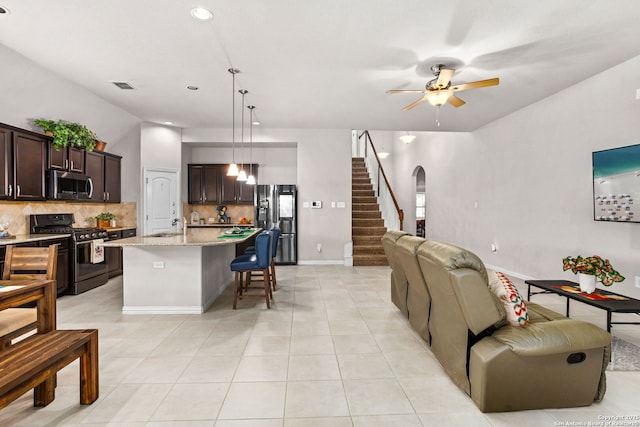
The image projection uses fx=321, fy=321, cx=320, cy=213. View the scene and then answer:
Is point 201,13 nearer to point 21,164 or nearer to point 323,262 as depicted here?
point 21,164

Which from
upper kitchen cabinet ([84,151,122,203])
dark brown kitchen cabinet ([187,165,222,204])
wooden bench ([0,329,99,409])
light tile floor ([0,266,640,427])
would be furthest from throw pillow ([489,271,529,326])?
dark brown kitchen cabinet ([187,165,222,204])

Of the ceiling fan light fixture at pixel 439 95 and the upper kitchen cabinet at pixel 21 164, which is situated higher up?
the ceiling fan light fixture at pixel 439 95

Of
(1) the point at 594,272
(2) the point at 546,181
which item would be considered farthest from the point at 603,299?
(2) the point at 546,181

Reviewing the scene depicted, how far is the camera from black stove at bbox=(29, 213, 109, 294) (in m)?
4.50

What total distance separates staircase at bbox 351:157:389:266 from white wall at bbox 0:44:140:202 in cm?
524

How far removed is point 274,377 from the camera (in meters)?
2.36

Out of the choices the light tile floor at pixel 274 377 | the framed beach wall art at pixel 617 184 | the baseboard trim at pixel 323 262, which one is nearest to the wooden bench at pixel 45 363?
the light tile floor at pixel 274 377

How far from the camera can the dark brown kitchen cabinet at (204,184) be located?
290 inches

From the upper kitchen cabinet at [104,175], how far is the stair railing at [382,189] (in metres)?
5.90

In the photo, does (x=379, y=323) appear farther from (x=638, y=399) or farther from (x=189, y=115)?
(x=189, y=115)

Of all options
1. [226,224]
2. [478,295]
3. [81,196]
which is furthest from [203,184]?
[478,295]

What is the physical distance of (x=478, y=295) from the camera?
190 cm

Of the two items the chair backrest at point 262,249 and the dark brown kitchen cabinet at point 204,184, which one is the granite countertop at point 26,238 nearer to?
the chair backrest at point 262,249

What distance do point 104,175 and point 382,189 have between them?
6.22 m
